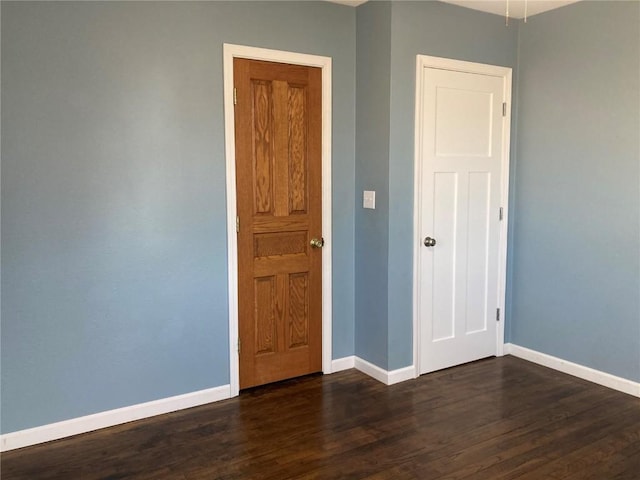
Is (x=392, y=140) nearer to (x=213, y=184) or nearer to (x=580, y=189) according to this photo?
(x=213, y=184)

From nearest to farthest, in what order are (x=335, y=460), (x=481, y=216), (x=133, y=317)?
1. (x=335, y=460)
2. (x=133, y=317)
3. (x=481, y=216)

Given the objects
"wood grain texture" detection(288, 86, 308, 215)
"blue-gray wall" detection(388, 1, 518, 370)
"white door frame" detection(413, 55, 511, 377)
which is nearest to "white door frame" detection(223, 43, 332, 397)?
"wood grain texture" detection(288, 86, 308, 215)

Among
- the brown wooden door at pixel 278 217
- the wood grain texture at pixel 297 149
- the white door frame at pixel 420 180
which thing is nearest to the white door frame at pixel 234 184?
the brown wooden door at pixel 278 217

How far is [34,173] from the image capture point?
255 cm

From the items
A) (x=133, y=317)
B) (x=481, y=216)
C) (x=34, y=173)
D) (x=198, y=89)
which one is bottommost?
(x=133, y=317)

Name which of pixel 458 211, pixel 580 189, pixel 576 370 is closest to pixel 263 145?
pixel 458 211

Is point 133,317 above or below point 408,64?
below

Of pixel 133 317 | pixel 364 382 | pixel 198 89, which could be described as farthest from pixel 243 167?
pixel 364 382

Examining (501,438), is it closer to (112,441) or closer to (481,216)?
(481,216)

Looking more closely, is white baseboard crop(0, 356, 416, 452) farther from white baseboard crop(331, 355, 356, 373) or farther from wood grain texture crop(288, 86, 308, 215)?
wood grain texture crop(288, 86, 308, 215)

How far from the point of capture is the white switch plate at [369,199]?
3.42m

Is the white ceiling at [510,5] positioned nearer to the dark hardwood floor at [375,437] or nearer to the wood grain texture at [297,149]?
the wood grain texture at [297,149]

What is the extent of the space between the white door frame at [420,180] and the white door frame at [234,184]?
1.87 ft

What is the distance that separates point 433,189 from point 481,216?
0.50 meters
